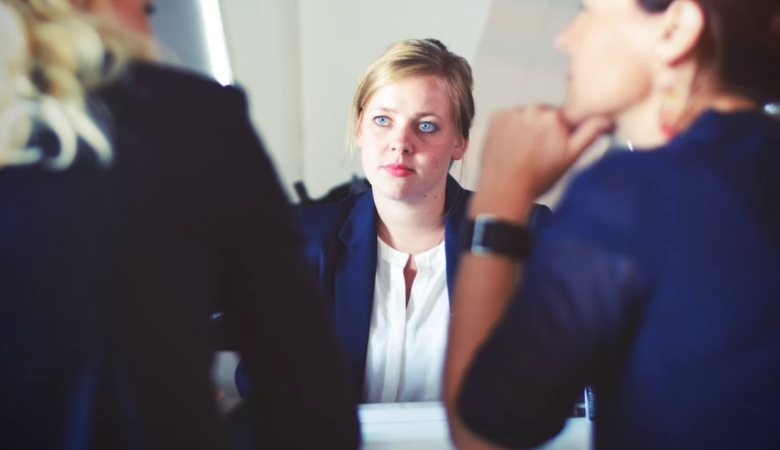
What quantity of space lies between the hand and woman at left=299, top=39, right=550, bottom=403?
0.55ft

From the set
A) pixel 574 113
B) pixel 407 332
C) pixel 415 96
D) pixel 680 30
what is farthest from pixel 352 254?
pixel 680 30

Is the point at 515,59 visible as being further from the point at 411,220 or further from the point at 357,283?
the point at 357,283

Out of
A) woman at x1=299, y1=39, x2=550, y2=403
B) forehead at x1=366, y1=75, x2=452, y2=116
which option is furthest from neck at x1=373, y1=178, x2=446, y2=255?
forehead at x1=366, y1=75, x2=452, y2=116

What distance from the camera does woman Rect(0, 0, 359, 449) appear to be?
425 mm

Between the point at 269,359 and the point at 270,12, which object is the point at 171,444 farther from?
the point at 270,12

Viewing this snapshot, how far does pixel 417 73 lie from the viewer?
793mm

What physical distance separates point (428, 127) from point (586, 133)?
25 centimetres

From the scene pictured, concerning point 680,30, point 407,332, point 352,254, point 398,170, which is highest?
point 680,30

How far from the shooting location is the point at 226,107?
49 centimetres

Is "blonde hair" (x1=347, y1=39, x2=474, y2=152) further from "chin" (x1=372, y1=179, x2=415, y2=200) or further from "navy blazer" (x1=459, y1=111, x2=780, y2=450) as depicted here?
"navy blazer" (x1=459, y1=111, x2=780, y2=450)

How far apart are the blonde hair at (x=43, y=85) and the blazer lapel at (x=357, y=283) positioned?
37cm

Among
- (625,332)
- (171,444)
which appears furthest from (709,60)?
(171,444)

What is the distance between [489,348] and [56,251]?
0.34 m

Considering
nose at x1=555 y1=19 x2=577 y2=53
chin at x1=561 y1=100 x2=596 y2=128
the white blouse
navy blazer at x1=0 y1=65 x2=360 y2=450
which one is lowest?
the white blouse
